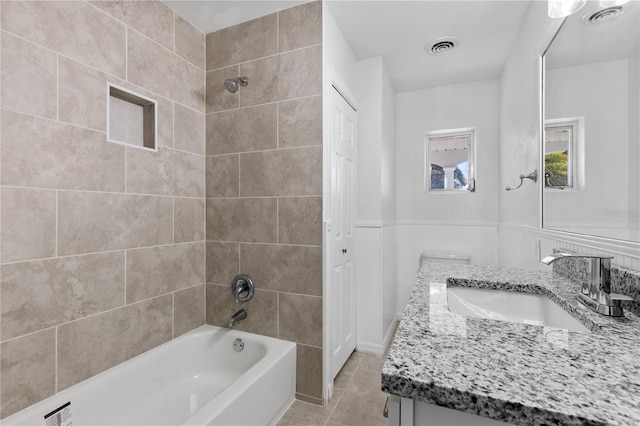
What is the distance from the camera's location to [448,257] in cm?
284

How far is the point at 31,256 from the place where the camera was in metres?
1.24

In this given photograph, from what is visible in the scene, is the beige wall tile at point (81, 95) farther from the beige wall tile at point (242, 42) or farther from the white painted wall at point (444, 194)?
the white painted wall at point (444, 194)

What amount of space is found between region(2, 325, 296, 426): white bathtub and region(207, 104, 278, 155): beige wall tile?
1262mm

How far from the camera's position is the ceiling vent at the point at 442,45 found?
2.22 m

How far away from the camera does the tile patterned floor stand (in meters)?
1.69

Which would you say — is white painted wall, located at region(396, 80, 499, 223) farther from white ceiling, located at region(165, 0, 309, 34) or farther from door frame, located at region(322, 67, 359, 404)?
white ceiling, located at region(165, 0, 309, 34)

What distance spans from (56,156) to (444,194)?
119 inches

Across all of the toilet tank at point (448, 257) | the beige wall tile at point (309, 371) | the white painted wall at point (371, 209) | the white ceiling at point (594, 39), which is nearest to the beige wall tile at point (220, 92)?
the white painted wall at point (371, 209)

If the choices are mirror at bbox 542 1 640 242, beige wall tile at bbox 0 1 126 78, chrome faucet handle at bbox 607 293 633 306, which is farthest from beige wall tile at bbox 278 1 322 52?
chrome faucet handle at bbox 607 293 633 306

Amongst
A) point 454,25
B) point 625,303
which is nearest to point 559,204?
point 625,303

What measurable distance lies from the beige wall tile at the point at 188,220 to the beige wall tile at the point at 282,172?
355mm

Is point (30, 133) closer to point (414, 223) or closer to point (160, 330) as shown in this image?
point (160, 330)

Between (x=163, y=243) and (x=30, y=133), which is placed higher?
(x=30, y=133)

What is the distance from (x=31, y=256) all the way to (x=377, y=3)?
2248mm
